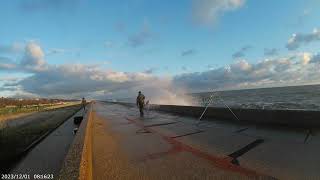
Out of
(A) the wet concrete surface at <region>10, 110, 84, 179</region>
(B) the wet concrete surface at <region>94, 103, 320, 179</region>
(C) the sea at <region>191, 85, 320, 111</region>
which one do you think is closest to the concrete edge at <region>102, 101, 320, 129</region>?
(B) the wet concrete surface at <region>94, 103, 320, 179</region>

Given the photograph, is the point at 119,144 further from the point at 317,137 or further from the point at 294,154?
the point at 317,137

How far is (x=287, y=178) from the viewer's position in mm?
5492

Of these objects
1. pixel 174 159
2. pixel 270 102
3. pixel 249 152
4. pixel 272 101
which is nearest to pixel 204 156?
pixel 174 159

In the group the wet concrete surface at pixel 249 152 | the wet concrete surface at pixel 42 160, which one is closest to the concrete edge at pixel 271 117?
the wet concrete surface at pixel 249 152

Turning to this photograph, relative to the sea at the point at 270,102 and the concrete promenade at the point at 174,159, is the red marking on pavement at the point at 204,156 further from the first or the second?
the sea at the point at 270,102

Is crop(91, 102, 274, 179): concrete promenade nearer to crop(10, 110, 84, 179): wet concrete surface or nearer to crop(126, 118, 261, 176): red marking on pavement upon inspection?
crop(126, 118, 261, 176): red marking on pavement

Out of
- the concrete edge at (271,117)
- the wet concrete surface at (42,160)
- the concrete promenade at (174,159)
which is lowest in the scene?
the wet concrete surface at (42,160)

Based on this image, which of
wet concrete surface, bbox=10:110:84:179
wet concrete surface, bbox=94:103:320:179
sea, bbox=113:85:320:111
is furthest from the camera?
sea, bbox=113:85:320:111

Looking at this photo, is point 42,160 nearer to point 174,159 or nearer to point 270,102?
point 174,159

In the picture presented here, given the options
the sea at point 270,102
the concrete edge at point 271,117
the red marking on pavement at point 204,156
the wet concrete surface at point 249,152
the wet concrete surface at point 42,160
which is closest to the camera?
the wet concrete surface at point 249,152

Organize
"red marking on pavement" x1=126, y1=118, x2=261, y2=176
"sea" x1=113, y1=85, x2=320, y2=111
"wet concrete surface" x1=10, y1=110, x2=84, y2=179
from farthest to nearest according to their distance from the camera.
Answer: "sea" x1=113, y1=85, x2=320, y2=111
"wet concrete surface" x1=10, y1=110, x2=84, y2=179
"red marking on pavement" x1=126, y1=118, x2=261, y2=176

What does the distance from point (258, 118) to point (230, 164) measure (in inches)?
341

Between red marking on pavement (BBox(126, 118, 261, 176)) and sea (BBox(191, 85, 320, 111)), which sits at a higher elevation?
sea (BBox(191, 85, 320, 111))

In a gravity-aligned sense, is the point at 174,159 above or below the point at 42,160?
above
